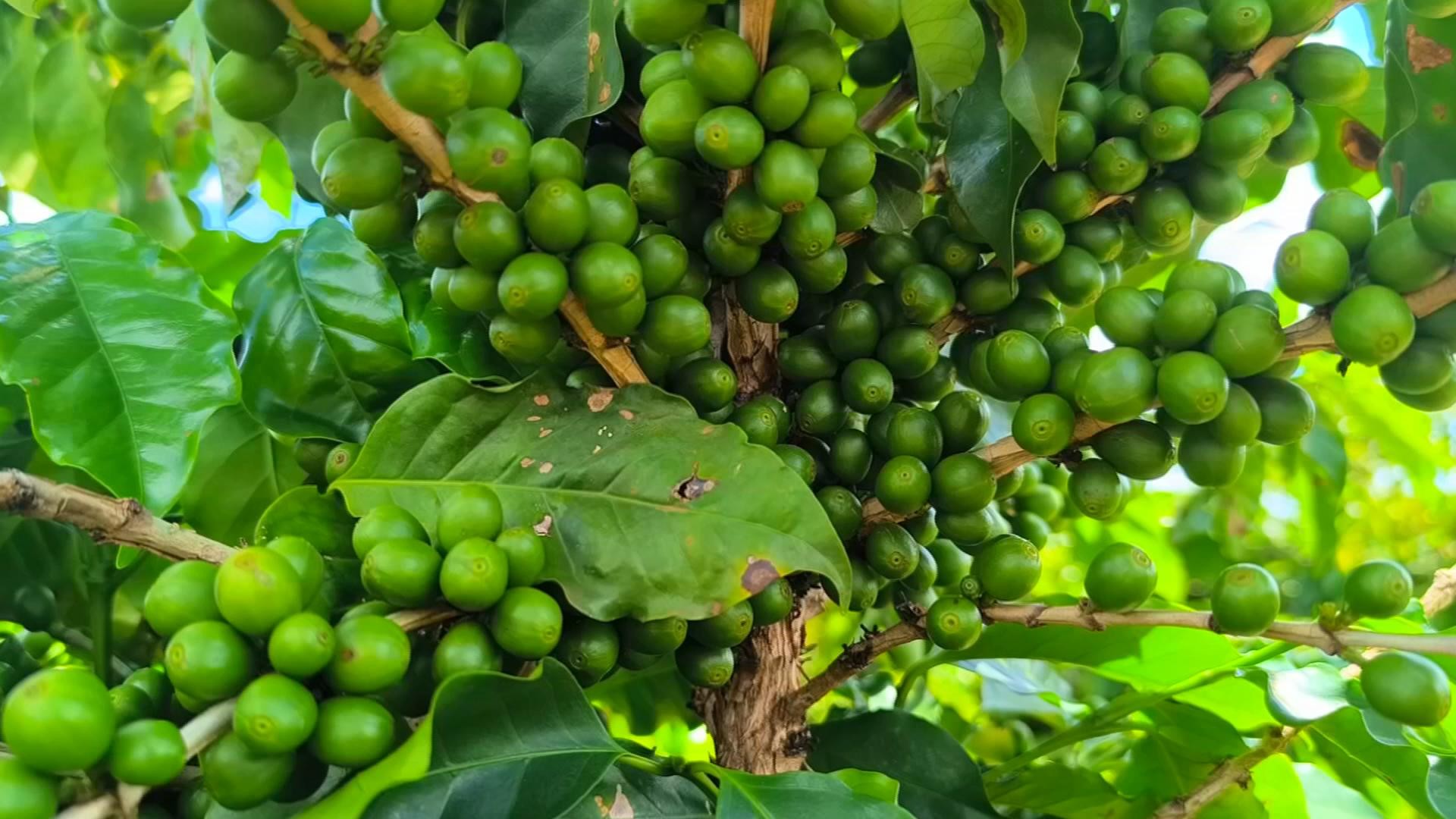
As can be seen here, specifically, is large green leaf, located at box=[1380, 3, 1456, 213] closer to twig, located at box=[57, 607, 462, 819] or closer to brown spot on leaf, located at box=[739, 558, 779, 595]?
brown spot on leaf, located at box=[739, 558, 779, 595]

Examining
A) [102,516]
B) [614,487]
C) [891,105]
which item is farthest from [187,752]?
[891,105]

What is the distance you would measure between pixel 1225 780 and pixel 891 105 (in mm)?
585

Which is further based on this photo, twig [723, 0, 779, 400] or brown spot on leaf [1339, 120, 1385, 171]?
brown spot on leaf [1339, 120, 1385, 171]

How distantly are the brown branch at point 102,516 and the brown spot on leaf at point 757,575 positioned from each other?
0.28 m

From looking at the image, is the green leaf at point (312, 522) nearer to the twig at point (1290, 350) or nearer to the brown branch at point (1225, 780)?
the twig at point (1290, 350)

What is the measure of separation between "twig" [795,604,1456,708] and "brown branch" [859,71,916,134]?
1.20 ft

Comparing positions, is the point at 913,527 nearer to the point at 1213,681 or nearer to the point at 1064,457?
the point at 1064,457

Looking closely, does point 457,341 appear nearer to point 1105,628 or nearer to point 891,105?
point 891,105

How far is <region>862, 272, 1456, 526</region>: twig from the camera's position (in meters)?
0.58

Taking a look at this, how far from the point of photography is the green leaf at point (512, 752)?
51 centimetres

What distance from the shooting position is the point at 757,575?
57 cm

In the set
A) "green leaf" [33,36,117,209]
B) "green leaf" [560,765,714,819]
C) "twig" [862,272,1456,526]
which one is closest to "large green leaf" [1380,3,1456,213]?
"twig" [862,272,1456,526]

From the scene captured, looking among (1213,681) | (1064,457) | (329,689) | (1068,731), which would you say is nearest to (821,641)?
(1068,731)

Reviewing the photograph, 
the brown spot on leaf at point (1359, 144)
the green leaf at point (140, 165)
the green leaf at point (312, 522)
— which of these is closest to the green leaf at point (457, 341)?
the green leaf at point (312, 522)
